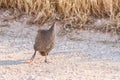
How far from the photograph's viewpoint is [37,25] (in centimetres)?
764

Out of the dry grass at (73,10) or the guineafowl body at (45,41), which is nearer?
the guineafowl body at (45,41)

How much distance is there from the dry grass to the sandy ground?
23cm

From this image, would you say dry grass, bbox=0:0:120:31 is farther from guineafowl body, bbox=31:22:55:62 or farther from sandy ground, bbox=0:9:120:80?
guineafowl body, bbox=31:22:55:62

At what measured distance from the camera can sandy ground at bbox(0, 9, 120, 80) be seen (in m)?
5.51

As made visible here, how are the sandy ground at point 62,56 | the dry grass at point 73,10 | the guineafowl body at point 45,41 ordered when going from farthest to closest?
the dry grass at point 73,10 < the guineafowl body at point 45,41 < the sandy ground at point 62,56

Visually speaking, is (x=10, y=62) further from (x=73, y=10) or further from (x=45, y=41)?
(x=73, y=10)

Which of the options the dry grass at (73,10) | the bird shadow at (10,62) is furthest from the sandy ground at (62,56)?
the dry grass at (73,10)

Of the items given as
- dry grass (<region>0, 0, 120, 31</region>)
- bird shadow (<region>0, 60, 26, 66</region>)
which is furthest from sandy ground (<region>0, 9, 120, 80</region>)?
dry grass (<region>0, 0, 120, 31</region>)

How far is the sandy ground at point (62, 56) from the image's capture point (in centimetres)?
551

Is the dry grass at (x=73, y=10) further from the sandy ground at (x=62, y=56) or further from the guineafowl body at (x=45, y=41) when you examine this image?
the guineafowl body at (x=45, y=41)

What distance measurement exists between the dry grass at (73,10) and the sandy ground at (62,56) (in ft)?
0.75

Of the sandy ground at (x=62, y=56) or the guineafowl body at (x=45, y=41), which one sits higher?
the guineafowl body at (x=45, y=41)

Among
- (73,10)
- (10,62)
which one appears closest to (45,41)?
(10,62)

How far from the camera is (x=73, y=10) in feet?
25.1
